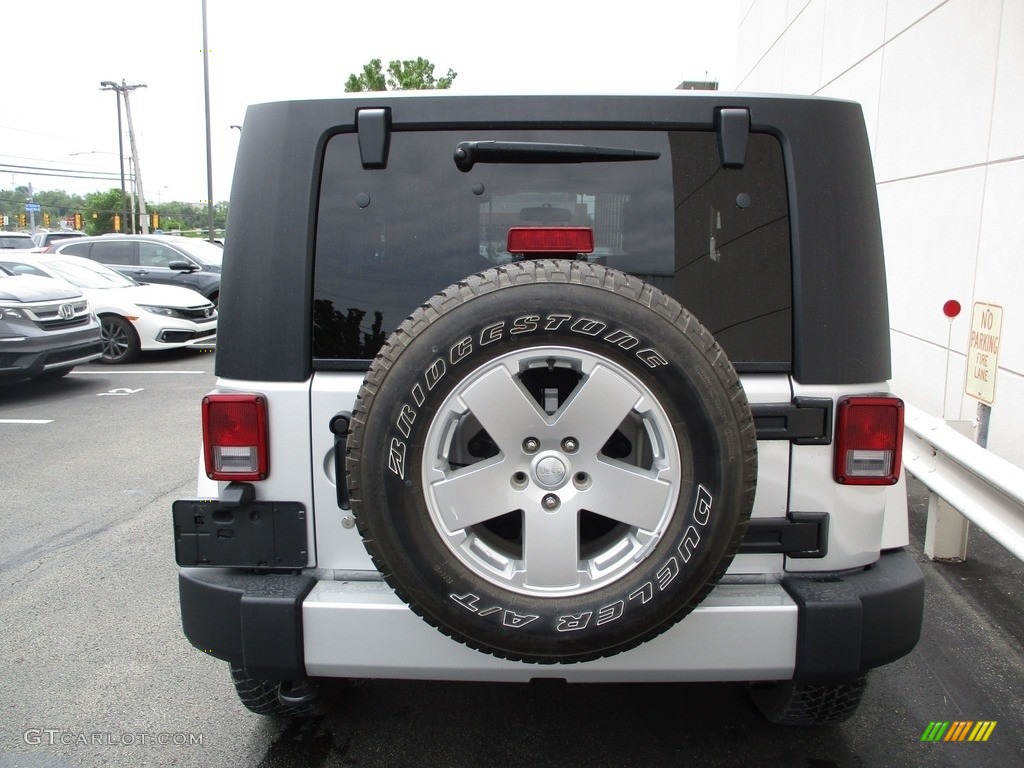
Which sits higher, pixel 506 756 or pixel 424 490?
pixel 424 490

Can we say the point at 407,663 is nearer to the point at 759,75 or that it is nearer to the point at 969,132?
the point at 969,132

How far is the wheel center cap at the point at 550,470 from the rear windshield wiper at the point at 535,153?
86cm

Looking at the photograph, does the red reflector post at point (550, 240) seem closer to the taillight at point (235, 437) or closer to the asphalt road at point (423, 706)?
the taillight at point (235, 437)

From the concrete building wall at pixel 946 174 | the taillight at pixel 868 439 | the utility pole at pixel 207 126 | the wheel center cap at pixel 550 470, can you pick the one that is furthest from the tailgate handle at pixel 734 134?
the utility pole at pixel 207 126

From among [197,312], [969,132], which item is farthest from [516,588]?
[197,312]

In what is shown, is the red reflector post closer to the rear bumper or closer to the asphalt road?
the rear bumper

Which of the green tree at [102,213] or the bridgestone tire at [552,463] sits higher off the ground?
the green tree at [102,213]

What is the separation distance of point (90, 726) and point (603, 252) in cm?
251

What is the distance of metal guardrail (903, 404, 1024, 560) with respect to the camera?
3.41 m

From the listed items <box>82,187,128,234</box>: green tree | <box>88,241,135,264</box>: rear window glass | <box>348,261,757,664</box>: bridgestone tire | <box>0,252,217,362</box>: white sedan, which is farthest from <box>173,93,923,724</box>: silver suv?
<box>82,187,128,234</box>: green tree

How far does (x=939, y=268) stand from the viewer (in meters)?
7.07

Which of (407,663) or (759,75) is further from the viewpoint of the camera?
(759,75)

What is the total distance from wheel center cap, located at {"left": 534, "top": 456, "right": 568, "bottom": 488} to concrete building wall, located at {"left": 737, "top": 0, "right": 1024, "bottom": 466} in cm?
494

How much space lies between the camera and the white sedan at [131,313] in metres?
12.0
